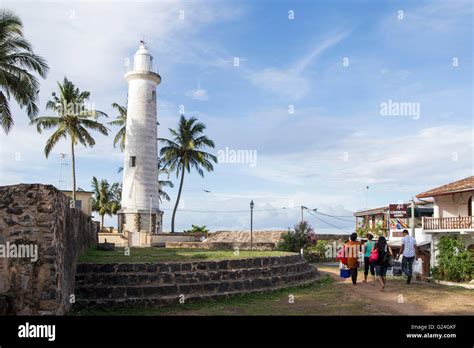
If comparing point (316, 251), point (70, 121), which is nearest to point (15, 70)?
point (70, 121)

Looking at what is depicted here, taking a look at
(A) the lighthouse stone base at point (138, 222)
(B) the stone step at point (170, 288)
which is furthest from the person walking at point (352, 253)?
(A) the lighthouse stone base at point (138, 222)

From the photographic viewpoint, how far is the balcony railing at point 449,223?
2216cm

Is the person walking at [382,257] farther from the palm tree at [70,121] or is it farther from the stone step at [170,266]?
the palm tree at [70,121]

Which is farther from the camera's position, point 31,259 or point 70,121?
point 70,121

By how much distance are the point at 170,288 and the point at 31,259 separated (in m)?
3.80

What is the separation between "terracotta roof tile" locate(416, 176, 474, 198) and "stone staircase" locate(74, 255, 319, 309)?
49.1 feet

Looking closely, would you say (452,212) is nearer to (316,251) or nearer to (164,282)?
(316,251)

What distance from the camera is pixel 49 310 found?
787 cm

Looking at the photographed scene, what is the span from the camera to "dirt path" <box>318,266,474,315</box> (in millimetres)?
9680

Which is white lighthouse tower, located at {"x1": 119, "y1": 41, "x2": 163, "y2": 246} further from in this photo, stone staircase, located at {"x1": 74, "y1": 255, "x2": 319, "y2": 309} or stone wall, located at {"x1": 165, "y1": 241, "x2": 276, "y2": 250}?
stone staircase, located at {"x1": 74, "y1": 255, "x2": 319, "y2": 309}

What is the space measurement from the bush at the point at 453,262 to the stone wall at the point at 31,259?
12.4m

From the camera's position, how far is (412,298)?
1120 cm

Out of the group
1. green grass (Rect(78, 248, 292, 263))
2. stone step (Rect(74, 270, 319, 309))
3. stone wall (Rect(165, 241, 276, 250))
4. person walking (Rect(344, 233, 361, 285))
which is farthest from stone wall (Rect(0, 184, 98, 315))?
stone wall (Rect(165, 241, 276, 250))
